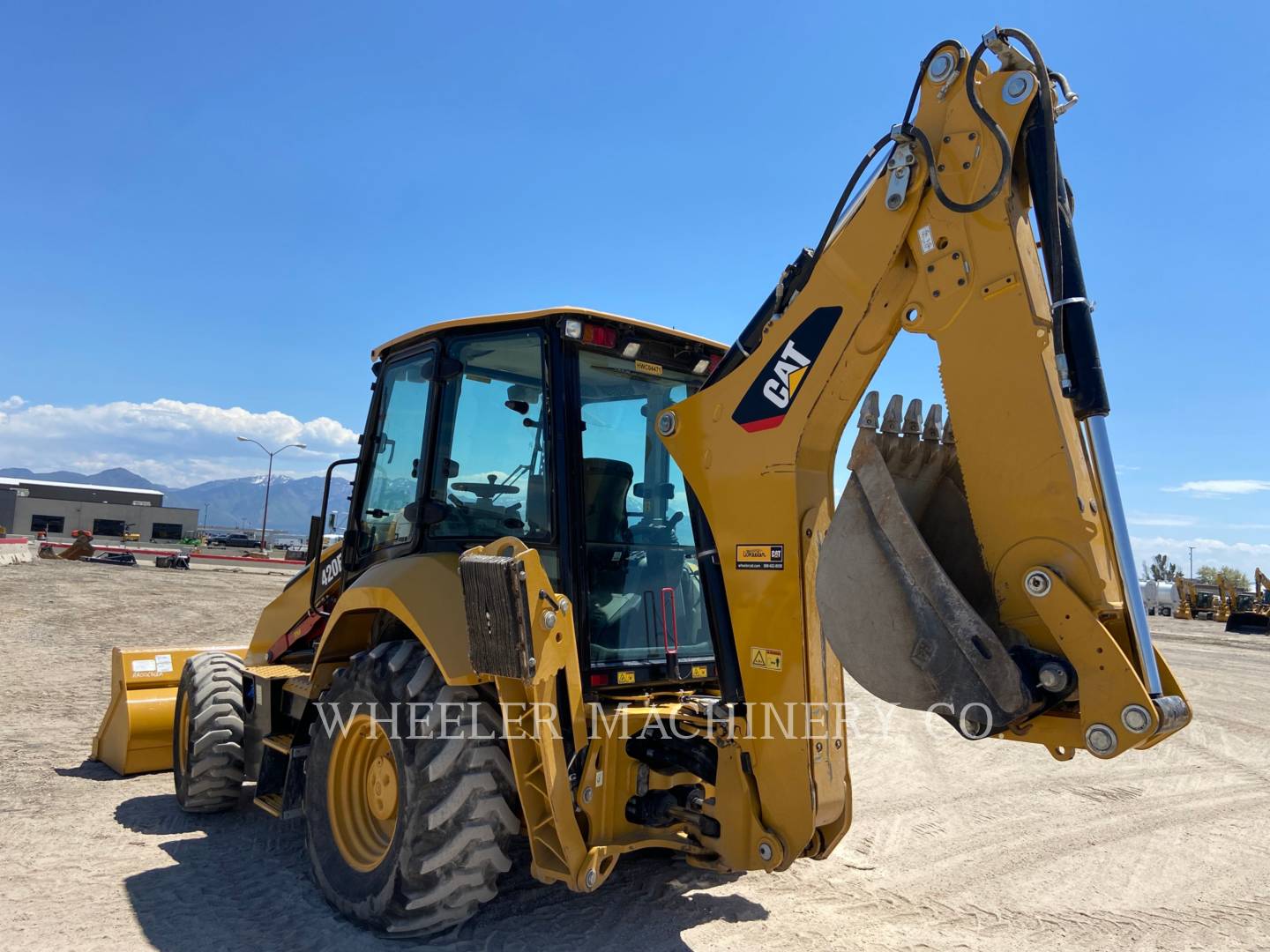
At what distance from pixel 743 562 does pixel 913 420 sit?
80cm

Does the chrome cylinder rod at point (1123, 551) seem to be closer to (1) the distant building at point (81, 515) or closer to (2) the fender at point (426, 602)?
(2) the fender at point (426, 602)

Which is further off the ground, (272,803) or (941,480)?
(941,480)

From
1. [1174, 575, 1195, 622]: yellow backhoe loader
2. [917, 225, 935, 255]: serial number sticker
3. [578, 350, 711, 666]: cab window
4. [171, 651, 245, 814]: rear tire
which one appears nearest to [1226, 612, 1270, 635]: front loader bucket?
[1174, 575, 1195, 622]: yellow backhoe loader

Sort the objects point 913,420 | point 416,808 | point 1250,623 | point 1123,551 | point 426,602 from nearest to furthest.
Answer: point 1123,551 → point 913,420 → point 416,808 → point 426,602 → point 1250,623

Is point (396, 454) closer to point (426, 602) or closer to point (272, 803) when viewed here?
point (426, 602)

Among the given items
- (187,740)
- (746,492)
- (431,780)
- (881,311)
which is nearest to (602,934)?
(431,780)

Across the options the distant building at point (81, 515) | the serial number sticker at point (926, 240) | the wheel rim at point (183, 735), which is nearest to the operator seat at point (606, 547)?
the serial number sticker at point (926, 240)

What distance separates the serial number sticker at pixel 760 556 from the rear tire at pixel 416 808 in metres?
1.23

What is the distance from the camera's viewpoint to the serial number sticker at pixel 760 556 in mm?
3275

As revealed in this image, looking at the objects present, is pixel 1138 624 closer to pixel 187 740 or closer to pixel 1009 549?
pixel 1009 549

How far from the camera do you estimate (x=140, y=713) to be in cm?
643

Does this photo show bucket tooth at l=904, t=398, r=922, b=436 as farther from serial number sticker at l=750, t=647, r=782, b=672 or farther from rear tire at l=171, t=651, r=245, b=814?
rear tire at l=171, t=651, r=245, b=814

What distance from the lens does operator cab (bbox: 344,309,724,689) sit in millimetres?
3930

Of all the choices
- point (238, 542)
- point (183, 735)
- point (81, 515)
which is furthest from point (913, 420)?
point (81, 515)
